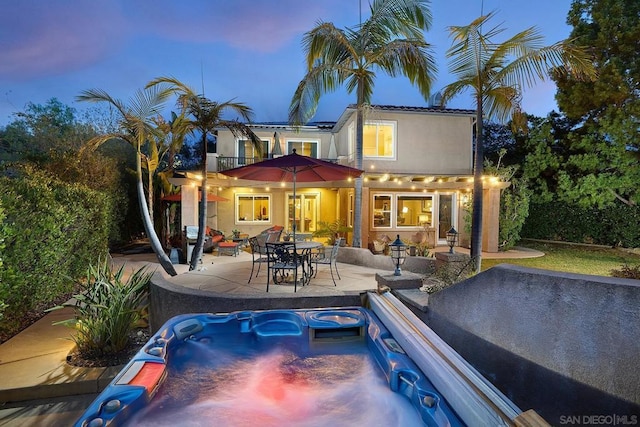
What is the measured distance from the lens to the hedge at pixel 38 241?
190 inches

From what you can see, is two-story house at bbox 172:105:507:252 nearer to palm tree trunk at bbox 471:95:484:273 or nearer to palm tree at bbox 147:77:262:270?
palm tree at bbox 147:77:262:270

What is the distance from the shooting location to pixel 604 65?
13758mm

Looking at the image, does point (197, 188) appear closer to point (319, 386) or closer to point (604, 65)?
point (319, 386)

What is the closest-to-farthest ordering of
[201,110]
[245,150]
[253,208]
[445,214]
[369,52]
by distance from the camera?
1. [201,110]
2. [369,52]
3. [445,214]
4. [245,150]
5. [253,208]

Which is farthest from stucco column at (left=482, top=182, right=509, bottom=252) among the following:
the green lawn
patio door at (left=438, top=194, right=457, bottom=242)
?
patio door at (left=438, top=194, right=457, bottom=242)

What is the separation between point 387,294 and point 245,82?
366 ft

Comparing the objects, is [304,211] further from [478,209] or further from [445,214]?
[478,209]

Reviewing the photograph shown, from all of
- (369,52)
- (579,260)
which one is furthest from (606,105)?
(369,52)

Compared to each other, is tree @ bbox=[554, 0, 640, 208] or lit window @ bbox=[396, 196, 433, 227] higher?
tree @ bbox=[554, 0, 640, 208]

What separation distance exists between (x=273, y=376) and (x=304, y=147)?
47.8 ft

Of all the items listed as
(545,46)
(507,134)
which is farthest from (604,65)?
(507,134)

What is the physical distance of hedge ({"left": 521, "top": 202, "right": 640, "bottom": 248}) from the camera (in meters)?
14.5

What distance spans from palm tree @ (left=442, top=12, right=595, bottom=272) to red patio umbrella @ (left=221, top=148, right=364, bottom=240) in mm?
3477

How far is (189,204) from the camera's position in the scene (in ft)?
41.7
